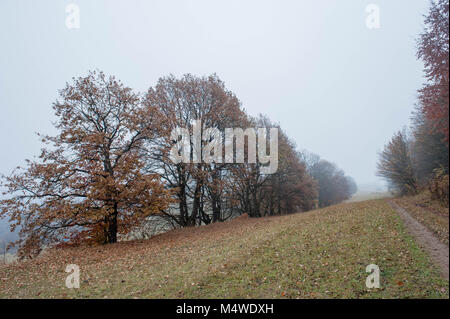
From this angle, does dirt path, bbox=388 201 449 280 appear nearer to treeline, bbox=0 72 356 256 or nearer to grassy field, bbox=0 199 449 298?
grassy field, bbox=0 199 449 298

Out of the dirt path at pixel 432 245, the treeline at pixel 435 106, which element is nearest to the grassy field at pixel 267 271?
the dirt path at pixel 432 245

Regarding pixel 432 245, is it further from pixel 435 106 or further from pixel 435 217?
pixel 435 106

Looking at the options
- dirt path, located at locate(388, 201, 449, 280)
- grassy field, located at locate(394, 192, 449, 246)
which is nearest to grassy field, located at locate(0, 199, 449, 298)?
dirt path, located at locate(388, 201, 449, 280)

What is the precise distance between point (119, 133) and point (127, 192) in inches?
167

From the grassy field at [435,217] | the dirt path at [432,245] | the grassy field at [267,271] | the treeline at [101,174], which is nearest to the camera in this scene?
the dirt path at [432,245]

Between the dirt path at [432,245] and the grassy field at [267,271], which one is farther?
the grassy field at [267,271]

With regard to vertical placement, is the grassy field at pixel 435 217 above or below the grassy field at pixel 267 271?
above

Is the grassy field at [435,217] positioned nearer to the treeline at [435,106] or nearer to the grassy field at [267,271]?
the treeline at [435,106]

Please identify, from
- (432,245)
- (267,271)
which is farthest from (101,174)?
(432,245)

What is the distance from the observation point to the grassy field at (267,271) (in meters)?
5.01
